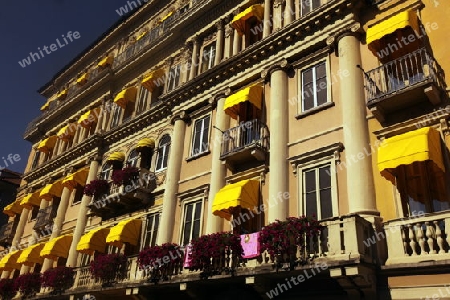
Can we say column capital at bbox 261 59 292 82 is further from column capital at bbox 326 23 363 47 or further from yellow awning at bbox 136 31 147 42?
yellow awning at bbox 136 31 147 42

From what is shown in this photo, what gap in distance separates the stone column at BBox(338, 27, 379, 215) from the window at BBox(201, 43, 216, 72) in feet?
25.4

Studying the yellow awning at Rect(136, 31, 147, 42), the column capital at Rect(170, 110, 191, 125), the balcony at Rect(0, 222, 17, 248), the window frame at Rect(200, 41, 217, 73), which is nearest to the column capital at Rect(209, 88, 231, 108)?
the column capital at Rect(170, 110, 191, 125)

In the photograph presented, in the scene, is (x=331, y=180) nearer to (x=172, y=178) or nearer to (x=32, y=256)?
(x=172, y=178)

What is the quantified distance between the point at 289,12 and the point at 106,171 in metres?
13.5

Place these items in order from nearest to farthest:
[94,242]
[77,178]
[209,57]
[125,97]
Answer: [94,242], [209,57], [125,97], [77,178]

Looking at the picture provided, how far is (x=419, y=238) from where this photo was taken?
9852 millimetres

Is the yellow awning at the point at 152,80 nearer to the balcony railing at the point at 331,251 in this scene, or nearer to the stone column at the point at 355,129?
the stone column at the point at 355,129

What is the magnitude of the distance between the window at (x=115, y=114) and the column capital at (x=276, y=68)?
11729 millimetres

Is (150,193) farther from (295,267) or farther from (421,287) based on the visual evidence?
(421,287)

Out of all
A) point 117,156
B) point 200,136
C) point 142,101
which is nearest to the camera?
point 200,136

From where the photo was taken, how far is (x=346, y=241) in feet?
34.1

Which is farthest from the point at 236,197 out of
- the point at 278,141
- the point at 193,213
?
the point at 193,213

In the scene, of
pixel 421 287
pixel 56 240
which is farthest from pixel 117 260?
pixel 421 287

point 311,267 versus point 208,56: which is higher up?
point 208,56
